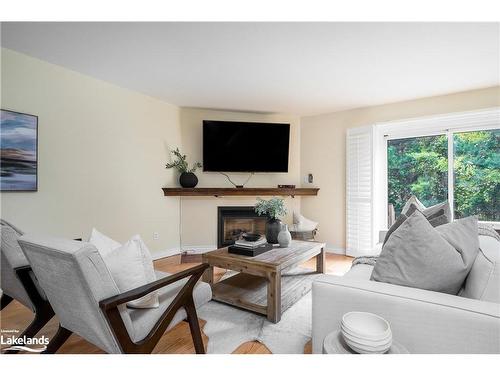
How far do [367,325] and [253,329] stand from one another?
117 centimetres

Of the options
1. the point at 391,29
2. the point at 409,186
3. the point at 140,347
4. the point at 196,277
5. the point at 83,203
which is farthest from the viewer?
the point at 409,186

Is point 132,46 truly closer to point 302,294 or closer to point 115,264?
point 115,264

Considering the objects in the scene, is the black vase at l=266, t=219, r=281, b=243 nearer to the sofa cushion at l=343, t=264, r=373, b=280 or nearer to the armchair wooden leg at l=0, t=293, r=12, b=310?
the sofa cushion at l=343, t=264, r=373, b=280

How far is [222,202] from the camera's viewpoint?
14.9 ft

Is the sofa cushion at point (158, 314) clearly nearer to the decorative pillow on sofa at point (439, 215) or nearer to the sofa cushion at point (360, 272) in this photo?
the sofa cushion at point (360, 272)

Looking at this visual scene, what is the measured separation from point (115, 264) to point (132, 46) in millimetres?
2055

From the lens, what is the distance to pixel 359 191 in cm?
425

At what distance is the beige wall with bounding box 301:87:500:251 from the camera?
13.7ft

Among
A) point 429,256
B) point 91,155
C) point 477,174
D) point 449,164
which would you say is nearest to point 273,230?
point 429,256

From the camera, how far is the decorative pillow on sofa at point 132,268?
130 centimetres

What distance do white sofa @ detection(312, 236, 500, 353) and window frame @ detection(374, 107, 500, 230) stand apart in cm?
253

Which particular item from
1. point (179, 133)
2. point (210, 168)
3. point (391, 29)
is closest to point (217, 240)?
point (210, 168)

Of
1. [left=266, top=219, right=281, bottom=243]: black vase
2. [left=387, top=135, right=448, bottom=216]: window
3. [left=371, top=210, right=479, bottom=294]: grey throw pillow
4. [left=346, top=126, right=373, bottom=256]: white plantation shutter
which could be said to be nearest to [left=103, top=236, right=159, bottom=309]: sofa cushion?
[left=371, top=210, right=479, bottom=294]: grey throw pillow
